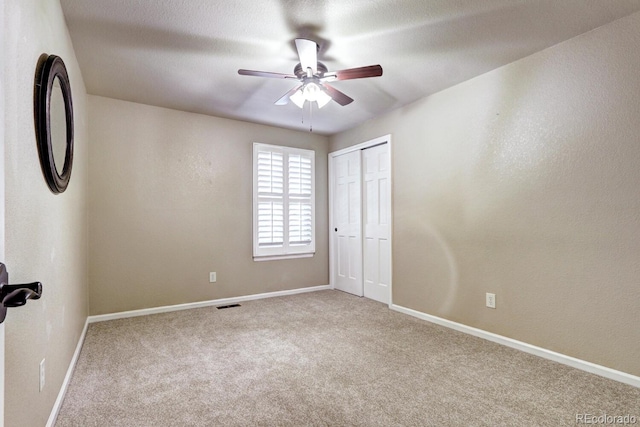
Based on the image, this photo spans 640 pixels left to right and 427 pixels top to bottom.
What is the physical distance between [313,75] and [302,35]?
1.00 feet

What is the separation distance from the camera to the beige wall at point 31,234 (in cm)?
123

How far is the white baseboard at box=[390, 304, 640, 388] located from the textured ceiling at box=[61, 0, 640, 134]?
2334 mm

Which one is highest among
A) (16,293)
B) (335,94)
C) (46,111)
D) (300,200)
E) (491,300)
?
(335,94)

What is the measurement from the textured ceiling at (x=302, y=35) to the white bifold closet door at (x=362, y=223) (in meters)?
1.22

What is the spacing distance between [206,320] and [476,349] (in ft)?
8.64

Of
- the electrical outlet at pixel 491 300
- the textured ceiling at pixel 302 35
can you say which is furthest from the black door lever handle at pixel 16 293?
the electrical outlet at pixel 491 300

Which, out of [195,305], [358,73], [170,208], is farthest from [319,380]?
[170,208]

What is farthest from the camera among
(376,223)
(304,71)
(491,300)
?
(376,223)

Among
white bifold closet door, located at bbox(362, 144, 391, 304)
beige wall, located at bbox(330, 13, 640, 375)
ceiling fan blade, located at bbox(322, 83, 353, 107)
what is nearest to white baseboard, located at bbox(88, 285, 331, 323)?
white bifold closet door, located at bbox(362, 144, 391, 304)

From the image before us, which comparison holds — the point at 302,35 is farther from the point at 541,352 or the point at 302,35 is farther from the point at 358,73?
the point at 541,352

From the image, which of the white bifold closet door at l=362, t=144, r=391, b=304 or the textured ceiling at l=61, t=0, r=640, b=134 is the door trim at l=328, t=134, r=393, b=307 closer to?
the white bifold closet door at l=362, t=144, r=391, b=304

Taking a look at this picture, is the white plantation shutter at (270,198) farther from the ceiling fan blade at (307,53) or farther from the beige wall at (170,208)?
the ceiling fan blade at (307,53)

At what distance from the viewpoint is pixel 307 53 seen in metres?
2.44

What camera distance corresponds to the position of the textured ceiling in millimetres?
2189
